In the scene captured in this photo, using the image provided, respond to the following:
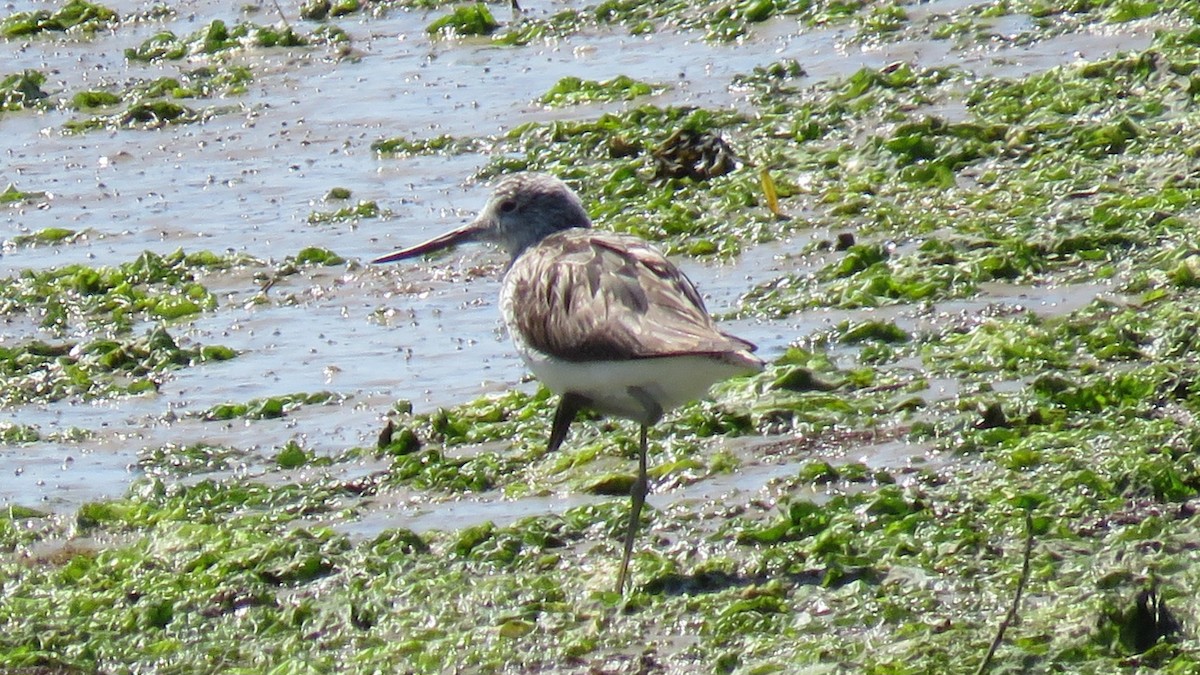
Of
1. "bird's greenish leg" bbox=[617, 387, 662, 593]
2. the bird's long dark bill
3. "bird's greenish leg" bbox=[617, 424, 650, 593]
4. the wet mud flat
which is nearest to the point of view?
the wet mud flat

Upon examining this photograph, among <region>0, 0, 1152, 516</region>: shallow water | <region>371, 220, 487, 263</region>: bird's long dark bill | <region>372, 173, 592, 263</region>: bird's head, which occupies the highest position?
<region>372, 173, 592, 263</region>: bird's head

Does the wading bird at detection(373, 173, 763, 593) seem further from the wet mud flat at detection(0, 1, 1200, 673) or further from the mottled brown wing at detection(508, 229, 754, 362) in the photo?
the wet mud flat at detection(0, 1, 1200, 673)

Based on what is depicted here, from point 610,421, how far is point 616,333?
4.41 feet

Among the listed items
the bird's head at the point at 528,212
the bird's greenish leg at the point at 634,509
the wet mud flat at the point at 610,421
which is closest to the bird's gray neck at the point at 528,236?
the bird's head at the point at 528,212

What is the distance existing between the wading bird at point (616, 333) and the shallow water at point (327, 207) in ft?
1.65

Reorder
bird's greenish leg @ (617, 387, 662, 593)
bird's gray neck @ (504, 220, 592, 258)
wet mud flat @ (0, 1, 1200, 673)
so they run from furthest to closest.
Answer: bird's gray neck @ (504, 220, 592, 258) < bird's greenish leg @ (617, 387, 662, 593) < wet mud flat @ (0, 1, 1200, 673)

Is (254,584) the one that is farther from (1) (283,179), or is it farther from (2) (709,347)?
(1) (283,179)

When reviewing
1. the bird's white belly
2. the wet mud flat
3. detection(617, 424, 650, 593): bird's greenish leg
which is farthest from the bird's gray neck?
detection(617, 424, 650, 593): bird's greenish leg

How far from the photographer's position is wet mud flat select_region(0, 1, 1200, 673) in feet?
17.7

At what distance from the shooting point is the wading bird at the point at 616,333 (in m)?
5.56

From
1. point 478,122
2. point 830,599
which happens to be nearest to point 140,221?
point 478,122

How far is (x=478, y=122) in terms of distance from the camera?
10.9 m

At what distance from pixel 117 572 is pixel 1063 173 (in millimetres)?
4116

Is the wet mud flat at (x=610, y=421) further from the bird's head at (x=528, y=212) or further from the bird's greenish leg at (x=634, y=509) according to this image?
the bird's head at (x=528, y=212)
